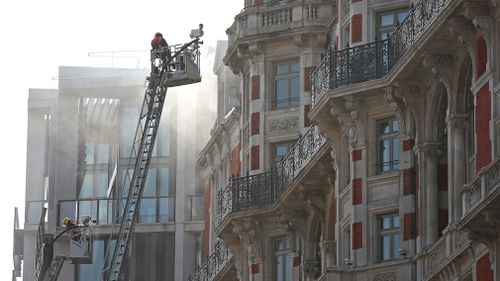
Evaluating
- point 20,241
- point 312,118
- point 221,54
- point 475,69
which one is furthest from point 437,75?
point 20,241

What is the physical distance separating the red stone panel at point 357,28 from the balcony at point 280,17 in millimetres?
8978

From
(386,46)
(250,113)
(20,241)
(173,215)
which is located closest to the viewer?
(386,46)

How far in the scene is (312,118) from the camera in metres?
64.4

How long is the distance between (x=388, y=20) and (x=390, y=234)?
22.0 ft

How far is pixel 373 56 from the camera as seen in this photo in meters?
61.7

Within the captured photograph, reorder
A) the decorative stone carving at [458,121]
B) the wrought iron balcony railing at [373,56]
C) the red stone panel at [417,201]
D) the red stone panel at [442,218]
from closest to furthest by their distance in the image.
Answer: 1. the decorative stone carving at [458,121]
2. the red stone panel at [442,218]
3. the wrought iron balcony railing at [373,56]
4. the red stone panel at [417,201]

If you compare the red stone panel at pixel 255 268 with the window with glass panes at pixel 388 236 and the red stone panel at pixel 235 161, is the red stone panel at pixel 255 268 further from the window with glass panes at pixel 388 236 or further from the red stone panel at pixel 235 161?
the window with glass panes at pixel 388 236

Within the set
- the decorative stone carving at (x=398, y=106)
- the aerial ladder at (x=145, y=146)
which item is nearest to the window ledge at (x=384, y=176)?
the decorative stone carving at (x=398, y=106)

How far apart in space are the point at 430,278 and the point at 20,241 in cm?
6910

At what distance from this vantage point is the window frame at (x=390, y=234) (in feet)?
197

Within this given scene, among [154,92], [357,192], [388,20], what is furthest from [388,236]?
[154,92]

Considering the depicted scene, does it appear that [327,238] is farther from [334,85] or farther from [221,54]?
[221,54]

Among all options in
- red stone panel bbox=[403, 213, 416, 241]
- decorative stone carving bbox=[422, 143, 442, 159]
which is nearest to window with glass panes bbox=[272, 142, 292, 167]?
red stone panel bbox=[403, 213, 416, 241]

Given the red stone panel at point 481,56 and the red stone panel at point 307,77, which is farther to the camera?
the red stone panel at point 307,77
